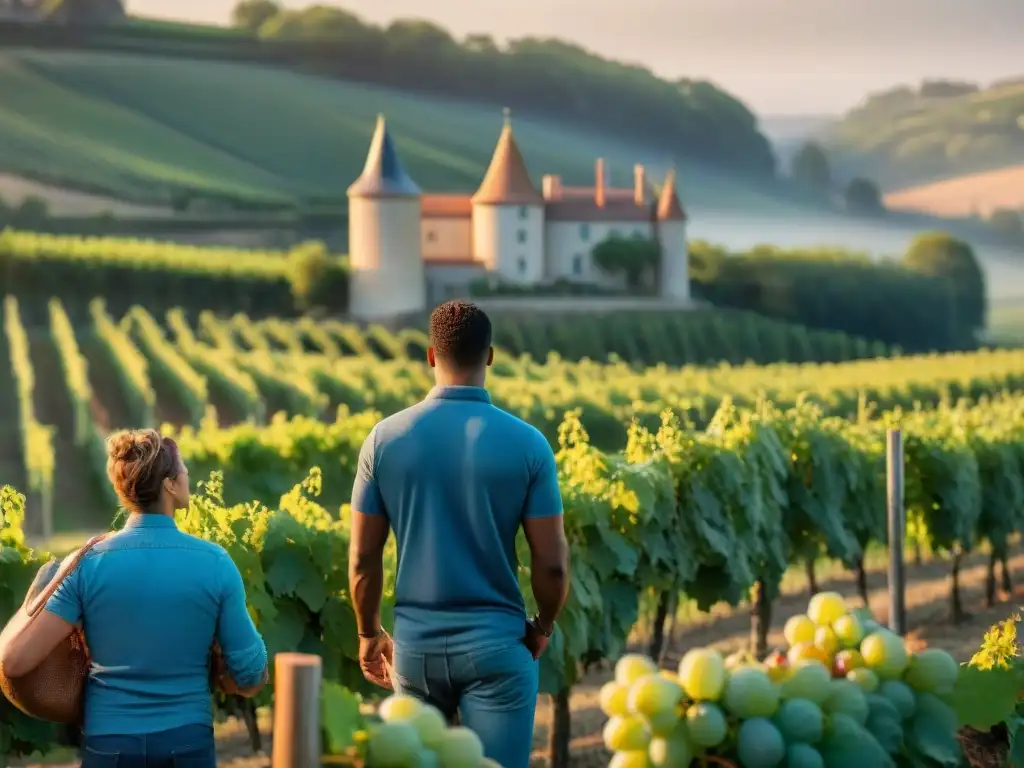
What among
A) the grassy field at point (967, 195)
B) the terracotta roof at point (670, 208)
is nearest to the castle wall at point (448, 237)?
the terracotta roof at point (670, 208)

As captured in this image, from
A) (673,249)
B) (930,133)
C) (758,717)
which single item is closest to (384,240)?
(673,249)

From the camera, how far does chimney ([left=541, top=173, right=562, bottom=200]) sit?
1130 inches

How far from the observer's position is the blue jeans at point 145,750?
2.25 m

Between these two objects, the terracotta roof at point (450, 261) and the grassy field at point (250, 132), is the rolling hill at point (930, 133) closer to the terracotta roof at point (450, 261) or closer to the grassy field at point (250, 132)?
the grassy field at point (250, 132)

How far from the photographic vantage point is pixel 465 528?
7.93 feet

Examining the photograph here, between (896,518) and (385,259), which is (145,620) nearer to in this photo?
(896,518)

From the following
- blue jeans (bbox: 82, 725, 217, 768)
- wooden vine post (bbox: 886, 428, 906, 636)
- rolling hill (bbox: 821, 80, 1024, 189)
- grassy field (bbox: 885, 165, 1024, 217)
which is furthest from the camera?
grassy field (bbox: 885, 165, 1024, 217)

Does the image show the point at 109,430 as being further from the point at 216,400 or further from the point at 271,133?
the point at 271,133

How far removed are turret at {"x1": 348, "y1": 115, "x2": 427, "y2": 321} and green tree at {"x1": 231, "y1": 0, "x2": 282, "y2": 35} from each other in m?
2.99

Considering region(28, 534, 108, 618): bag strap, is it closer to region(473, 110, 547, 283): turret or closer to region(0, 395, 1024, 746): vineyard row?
region(0, 395, 1024, 746): vineyard row

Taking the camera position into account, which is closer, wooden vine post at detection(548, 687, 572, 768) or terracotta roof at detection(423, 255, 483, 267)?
wooden vine post at detection(548, 687, 572, 768)

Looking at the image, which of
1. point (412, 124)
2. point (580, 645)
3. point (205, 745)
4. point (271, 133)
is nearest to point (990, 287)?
point (412, 124)

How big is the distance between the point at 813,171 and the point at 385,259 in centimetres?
948

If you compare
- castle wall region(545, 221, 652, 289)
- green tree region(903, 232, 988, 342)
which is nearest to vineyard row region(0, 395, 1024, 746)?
castle wall region(545, 221, 652, 289)
